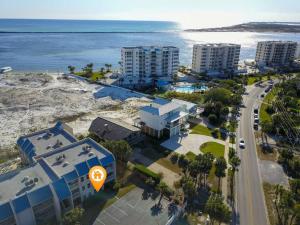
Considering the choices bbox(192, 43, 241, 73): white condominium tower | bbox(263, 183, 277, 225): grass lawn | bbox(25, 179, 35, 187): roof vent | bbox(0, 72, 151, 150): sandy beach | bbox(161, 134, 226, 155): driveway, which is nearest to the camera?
bbox(25, 179, 35, 187): roof vent

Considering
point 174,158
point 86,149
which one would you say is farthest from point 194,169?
point 86,149

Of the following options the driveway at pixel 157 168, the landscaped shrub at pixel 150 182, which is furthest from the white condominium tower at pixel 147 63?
the landscaped shrub at pixel 150 182

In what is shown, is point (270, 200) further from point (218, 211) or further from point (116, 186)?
point (116, 186)

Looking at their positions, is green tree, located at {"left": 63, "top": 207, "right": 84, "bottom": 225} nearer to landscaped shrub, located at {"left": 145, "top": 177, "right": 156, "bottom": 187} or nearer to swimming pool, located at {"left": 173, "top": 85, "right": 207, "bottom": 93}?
landscaped shrub, located at {"left": 145, "top": 177, "right": 156, "bottom": 187}

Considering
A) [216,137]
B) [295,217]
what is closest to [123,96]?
[216,137]

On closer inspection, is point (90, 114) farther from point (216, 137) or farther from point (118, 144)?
point (216, 137)

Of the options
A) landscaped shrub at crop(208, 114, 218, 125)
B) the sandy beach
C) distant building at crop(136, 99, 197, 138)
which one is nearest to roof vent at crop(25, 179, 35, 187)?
the sandy beach
